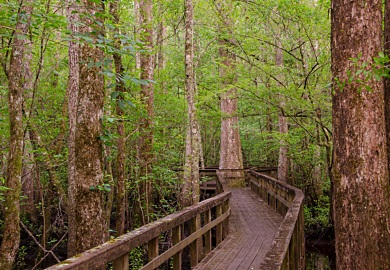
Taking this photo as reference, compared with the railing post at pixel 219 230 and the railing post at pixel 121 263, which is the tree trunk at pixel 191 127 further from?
the railing post at pixel 121 263

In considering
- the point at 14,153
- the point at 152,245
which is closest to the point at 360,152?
the point at 152,245

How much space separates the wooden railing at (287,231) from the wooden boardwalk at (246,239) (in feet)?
1.08

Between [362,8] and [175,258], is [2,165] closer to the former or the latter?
[175,258]

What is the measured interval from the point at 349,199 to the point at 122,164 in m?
5.88

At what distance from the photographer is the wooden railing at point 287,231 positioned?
125 inches

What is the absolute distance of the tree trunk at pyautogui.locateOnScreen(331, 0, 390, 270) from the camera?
4.04 meters

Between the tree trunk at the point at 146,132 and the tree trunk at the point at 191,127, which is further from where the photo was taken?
the tree trunk at the point at 146,132

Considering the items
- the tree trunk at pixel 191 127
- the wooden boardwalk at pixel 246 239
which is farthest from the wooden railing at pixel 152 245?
the tree trunk at pixel 191 127

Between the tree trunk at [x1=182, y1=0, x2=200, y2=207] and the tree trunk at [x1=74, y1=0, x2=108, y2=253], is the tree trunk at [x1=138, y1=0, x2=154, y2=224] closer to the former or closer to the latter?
the tree trunk at [x1=182, y1=0, x2=200, y2=207]

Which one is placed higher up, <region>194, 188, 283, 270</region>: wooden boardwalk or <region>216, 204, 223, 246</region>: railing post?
<region>216, 204, 223, 246</region>: railing post

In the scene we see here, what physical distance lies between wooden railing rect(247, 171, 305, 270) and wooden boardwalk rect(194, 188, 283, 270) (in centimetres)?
33

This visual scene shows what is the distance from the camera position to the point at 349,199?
4.18m

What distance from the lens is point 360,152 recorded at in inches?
162

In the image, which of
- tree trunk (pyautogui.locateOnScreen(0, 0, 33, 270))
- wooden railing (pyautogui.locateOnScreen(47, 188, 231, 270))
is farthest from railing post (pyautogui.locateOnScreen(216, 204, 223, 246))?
tree trunk (pyautogui.locateOnScreen(0, 0, 33, 270))
